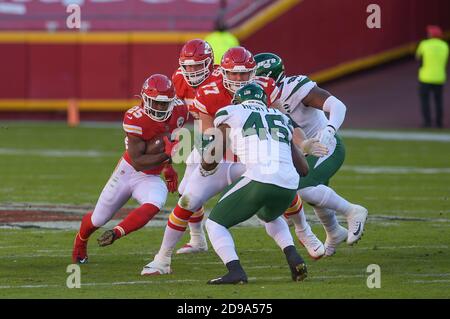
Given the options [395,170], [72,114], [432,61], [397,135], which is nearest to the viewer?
[395,170]

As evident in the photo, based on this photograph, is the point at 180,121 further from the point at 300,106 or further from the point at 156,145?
the point at 300,106

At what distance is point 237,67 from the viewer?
8.71 m

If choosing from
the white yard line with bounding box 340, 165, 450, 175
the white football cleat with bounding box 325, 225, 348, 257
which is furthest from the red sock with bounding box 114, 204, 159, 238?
the white yard line with bounding box 340, 165, 450, 175

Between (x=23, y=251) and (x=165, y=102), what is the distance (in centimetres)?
164

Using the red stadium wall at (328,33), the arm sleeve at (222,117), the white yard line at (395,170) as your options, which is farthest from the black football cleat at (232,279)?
the red stadium wall at (328,33)

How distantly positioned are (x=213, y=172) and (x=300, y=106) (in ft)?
4.65

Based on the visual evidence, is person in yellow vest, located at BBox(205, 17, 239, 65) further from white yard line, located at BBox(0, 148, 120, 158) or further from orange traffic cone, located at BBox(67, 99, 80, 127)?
orange traffic cone, located at BBox(67, 99, 80, 127)

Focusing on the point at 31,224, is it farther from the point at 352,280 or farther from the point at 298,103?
the point at 352,280

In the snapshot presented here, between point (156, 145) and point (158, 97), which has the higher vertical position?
point (158, 97)

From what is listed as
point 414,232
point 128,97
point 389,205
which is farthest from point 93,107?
point 414,232

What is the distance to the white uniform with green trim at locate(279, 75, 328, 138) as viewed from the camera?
941 centimetres

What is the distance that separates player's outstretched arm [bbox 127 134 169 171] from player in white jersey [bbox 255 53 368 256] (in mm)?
970

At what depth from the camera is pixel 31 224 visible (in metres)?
11.0

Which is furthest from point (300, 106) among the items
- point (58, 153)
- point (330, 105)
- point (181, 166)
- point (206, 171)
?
point (58, 153)
